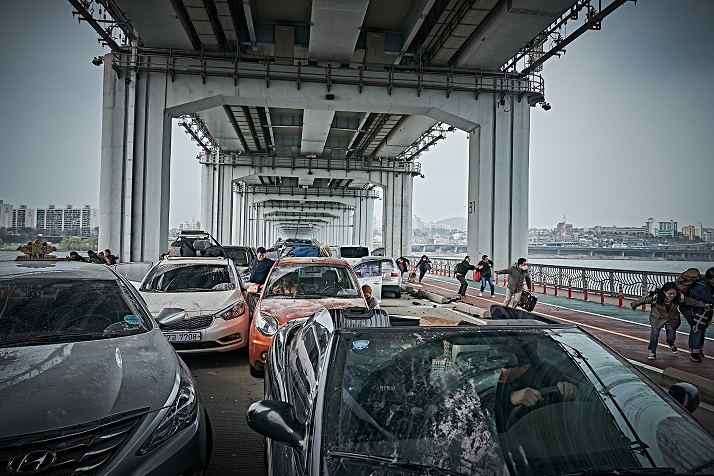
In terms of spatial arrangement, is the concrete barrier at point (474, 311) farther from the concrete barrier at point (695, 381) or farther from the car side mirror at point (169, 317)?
the car side mirror at point (169, 317)

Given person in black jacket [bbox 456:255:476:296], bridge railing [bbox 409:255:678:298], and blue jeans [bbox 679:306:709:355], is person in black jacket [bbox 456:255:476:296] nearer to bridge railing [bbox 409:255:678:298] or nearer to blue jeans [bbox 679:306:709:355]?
bridge railing [bbox 409:255:678:298]

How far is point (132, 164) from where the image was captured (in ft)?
61.7

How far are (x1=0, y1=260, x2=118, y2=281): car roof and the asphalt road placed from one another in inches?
68.4

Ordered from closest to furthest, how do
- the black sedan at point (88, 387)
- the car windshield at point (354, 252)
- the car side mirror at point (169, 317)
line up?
the black sedan at point (88, 387)
the car side mirror at point (169, 317)
the car windshield at point (354, 252)

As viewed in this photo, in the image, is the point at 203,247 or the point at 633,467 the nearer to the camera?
the point at 633,467

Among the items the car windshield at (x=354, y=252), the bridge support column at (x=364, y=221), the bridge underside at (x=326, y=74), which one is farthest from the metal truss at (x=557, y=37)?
the bridge support column at (x=364, y=221)

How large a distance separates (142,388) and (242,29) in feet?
57.0

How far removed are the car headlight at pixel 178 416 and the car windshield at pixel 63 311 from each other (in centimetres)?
95

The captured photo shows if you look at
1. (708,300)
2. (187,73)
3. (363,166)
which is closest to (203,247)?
(187,73)

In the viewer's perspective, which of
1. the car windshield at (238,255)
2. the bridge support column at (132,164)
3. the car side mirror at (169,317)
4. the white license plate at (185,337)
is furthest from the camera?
the car windshield at (238,255)

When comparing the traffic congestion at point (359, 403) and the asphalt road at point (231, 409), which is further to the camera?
the asphalt road at point (231, 409)

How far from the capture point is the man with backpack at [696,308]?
8.38 m

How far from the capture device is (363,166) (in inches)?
1481

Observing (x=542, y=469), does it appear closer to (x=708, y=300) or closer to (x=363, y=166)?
(x=708, y=300)
